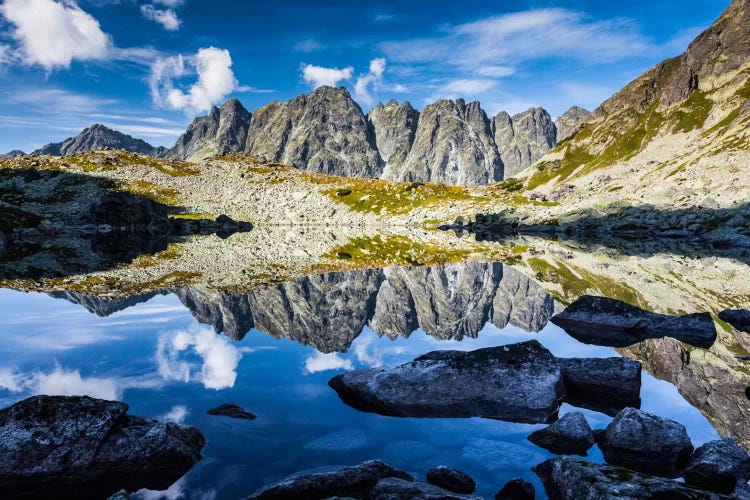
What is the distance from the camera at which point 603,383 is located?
16.1 m

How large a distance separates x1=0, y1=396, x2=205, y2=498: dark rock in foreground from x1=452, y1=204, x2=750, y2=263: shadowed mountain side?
63577 mm

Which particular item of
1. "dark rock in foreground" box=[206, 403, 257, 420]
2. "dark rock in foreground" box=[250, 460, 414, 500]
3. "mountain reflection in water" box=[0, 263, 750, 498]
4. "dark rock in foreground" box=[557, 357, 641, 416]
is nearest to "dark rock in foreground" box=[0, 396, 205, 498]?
"mountain reflection in water" box=[0, 263, 750, 498]

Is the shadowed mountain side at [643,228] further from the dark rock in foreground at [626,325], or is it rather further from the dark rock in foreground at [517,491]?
the dark rock in foreground at [517,491]

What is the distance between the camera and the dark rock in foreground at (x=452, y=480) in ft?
33.5

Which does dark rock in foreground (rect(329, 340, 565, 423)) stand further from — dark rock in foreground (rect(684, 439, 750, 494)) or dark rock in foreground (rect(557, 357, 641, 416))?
dark rock in foreground (rect(684, 439, 750, 494))

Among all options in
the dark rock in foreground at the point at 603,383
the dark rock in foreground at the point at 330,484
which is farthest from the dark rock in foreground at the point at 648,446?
the dark rock in foreground at the point at 330,484

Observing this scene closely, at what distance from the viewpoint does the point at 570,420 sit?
12773 millimetres

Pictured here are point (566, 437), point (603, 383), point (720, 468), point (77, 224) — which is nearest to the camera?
point (720, 468)

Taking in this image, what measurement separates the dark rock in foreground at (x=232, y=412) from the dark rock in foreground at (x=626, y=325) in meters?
17.2

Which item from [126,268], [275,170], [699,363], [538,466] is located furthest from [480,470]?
[275,170]

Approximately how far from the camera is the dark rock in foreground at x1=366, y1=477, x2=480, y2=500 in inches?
339

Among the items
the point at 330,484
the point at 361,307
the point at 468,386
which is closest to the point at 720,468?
the point at 468,386

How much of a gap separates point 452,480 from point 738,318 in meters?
24.0

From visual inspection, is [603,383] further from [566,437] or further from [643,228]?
[643,228]
